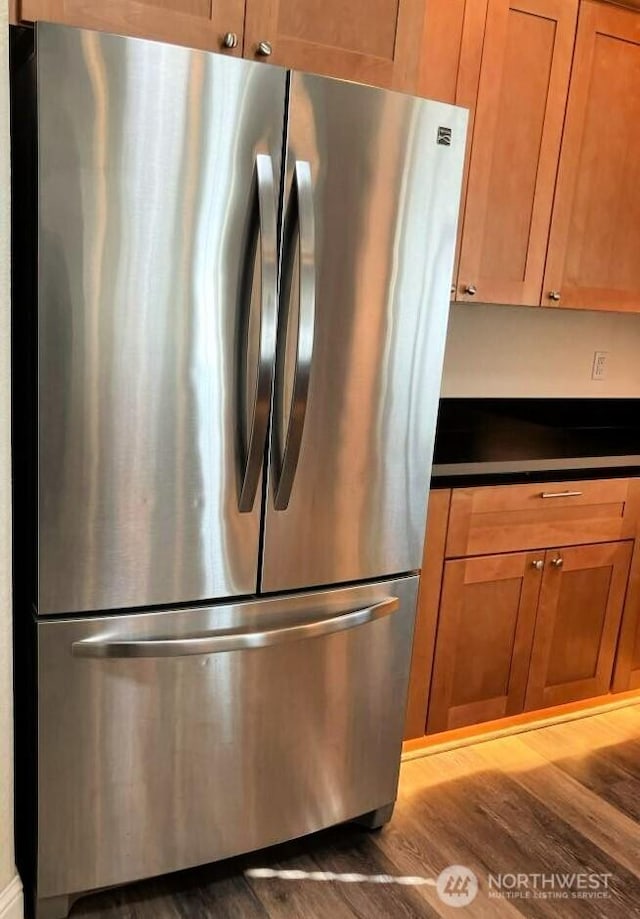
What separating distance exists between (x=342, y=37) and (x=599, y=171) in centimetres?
109

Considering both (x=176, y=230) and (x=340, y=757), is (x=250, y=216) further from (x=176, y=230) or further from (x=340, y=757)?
(x=340, y=757)

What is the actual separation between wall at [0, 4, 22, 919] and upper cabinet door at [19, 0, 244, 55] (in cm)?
10

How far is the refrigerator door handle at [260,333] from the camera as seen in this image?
161cm

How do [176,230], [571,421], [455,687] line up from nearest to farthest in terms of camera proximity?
[176,230] < [455,687] < [571,421]

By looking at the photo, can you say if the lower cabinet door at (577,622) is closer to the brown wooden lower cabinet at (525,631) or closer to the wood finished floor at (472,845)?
the brown wooden lower cabinet at (525,631)

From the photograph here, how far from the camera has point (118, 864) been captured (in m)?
1.82

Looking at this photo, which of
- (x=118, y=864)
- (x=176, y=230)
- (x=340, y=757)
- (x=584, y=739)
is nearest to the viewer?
(x=176, y=230)

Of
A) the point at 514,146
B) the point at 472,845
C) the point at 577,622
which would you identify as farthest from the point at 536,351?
the point at 472,845

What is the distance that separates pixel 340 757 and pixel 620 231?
1.78 metres

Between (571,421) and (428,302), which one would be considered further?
(571,421)

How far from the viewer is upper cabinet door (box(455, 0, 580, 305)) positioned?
7.65 feet

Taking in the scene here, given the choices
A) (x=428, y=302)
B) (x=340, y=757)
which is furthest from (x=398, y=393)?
(x=340, y=757)

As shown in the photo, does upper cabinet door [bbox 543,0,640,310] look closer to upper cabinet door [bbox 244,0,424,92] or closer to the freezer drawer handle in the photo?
upper cabinet door [bbox 244,0,424,92]

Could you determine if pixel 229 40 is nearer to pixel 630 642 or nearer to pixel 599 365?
pixel 599 365
